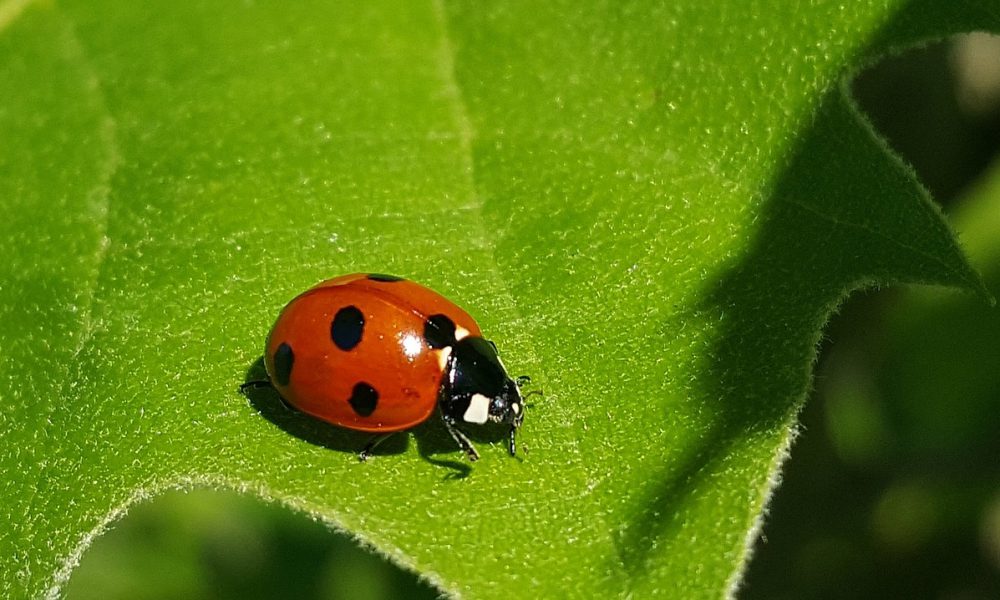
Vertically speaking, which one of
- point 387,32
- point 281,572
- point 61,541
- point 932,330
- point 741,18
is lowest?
point 281,572

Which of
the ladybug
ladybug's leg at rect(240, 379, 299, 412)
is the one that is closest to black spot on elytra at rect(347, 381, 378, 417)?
the ladybug

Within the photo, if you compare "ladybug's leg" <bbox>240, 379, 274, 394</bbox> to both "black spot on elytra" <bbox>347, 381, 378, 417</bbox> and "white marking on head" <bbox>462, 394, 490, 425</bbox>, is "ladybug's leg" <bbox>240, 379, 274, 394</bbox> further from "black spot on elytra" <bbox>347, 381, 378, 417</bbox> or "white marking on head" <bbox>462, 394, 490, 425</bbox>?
"white marking on head" <bbox>462, 394, 490, 425</bbox>

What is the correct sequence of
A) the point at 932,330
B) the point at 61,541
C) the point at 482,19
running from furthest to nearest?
the point at 932,330 → the point at 482,19 → the point at 61,541

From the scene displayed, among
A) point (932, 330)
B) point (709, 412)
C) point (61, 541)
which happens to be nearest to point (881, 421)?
point (932, 330)

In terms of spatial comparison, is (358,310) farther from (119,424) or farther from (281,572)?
(281,572)

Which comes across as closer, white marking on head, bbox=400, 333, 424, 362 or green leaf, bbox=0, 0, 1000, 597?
green leaf, bbox=0, 0, 1000, 597

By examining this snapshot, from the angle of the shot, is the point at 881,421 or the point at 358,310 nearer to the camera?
the point at 358,310

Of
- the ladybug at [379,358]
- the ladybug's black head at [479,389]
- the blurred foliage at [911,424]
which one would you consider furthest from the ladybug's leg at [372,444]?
the blurred foliage at [911,424]

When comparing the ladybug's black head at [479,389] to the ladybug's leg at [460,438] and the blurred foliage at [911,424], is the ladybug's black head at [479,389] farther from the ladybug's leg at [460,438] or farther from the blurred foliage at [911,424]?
the blurred foliage at [911,424]

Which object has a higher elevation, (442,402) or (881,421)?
(442,402)

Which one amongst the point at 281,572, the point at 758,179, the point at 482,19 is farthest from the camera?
the point at 281,572
